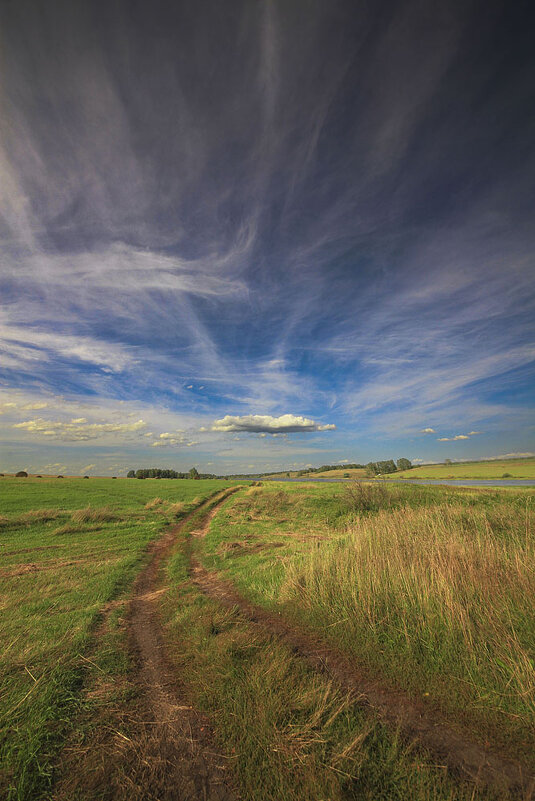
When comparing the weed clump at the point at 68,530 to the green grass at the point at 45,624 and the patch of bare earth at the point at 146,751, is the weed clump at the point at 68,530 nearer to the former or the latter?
the green grass at the point at 45,624

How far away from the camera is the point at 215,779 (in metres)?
3.17

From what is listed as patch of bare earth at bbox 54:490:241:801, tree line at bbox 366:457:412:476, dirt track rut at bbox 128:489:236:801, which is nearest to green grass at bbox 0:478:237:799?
patch of bare earth at bbox 54:490:241:801

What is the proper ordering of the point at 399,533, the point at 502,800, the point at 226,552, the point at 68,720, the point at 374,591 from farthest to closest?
the point at 226,552, the point at 399,533, the point at 374,591, the point at 68,720, the point at 502,800

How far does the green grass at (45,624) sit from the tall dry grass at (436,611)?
456 cm

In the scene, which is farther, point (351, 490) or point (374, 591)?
point (351, 490)

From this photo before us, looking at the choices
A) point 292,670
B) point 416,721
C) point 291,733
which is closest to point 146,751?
point 291,733

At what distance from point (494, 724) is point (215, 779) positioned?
3457mm

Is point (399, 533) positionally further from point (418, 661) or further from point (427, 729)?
point (427, 729)

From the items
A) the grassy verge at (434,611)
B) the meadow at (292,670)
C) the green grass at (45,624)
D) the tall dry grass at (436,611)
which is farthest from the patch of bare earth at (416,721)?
the green grass at (45,624)

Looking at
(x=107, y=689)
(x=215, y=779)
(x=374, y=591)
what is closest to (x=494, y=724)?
(x=374, y=591)

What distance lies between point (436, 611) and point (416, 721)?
2341mm

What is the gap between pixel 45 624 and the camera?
653 cm

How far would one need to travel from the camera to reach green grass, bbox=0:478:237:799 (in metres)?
3.52

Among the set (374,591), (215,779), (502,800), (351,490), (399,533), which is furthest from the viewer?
(351,490)
